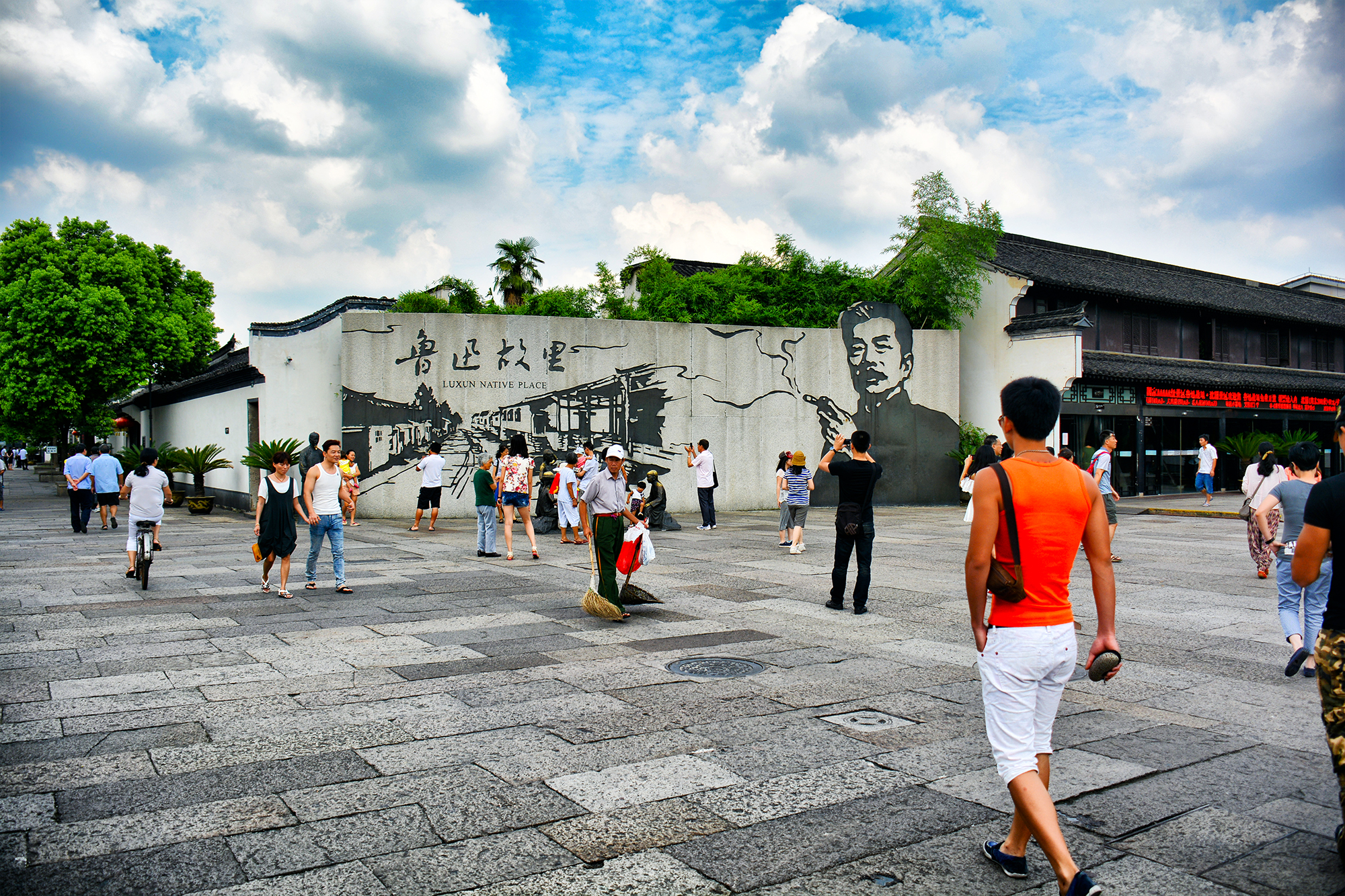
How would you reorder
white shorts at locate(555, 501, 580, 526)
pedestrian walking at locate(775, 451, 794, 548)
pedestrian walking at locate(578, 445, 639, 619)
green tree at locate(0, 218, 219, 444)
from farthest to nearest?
green tree at locate(0, 218, 219, 444) → white shorts at locate(555, 501, 580, 526) → pedestrian walking at locate(775, 451, 794, 548) → pedestrian walking at locate(578, 445, 639, 619)

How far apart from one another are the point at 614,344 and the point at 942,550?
10836mm

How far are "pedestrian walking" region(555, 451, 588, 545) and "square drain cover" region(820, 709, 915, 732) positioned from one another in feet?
34.7

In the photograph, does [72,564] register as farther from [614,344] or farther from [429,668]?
[614,344]

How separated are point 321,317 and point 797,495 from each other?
13.6m

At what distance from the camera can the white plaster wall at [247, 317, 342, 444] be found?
22.0 metres

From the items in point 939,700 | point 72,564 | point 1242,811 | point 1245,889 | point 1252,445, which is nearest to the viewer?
point 1245,889

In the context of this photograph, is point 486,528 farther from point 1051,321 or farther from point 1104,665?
point 1051,321

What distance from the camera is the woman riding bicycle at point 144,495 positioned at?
1113 cm

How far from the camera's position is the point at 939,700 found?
5879 millimetres

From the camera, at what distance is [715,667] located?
678 cm

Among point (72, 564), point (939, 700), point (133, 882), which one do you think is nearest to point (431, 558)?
point (72, 564)

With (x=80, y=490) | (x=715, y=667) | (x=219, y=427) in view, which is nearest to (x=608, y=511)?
(x=715, y=667)

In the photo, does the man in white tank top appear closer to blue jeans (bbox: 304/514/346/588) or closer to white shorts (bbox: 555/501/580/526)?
blue jeans (bbox: 304/514/346/588)

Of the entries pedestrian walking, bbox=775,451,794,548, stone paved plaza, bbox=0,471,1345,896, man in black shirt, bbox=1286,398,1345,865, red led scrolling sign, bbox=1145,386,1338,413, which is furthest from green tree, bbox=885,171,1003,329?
man in black shirt, bbox=1286,398,1345,865
